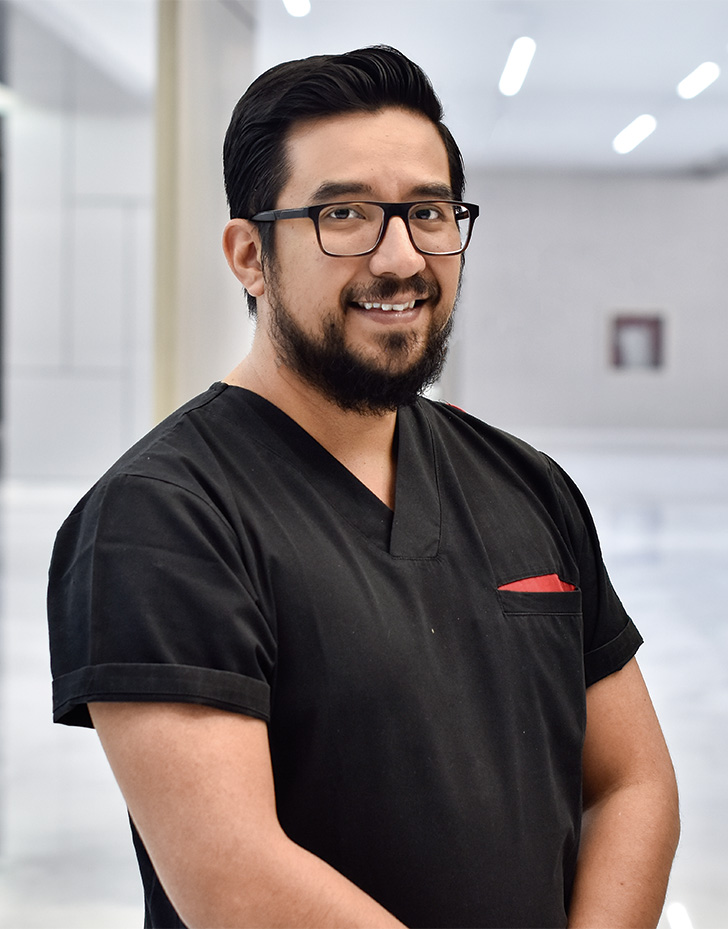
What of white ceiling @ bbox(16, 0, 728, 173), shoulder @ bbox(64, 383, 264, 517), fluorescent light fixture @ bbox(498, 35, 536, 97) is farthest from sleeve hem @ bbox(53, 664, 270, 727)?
fluorescent light fixture @ bbox(498, 35, 536, 97)

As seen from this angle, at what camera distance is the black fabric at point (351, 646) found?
3.18 ft

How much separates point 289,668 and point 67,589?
0.23 m

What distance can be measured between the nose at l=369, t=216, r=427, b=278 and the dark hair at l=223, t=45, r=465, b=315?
14 centimetres

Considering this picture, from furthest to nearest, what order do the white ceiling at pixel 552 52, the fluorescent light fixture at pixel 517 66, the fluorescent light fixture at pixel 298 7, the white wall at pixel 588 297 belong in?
the white wall at pixel 588 297 < the fluorescent light fixture at pixel 517 66 < the white ceiling at pixel 552 52 < the fluorescent light fixture at pixel 298 7

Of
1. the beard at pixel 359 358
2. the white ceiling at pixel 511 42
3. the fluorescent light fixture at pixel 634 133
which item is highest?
the fluorescent light fixture at pixel 634 133

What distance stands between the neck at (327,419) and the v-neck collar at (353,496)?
0.09 ft

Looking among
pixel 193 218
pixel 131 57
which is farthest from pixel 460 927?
pixel 131 57

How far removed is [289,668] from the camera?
3.40ft

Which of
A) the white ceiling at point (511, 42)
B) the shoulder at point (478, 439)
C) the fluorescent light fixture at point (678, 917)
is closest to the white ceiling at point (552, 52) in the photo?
the white ceiling at point (511, 42)

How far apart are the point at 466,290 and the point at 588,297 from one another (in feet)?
6.42

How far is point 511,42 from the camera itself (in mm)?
9867

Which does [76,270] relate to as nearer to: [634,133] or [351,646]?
[634,133]

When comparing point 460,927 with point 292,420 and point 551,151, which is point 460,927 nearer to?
point 292,420

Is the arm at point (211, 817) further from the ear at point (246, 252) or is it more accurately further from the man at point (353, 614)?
the ear at point (246, 252)
